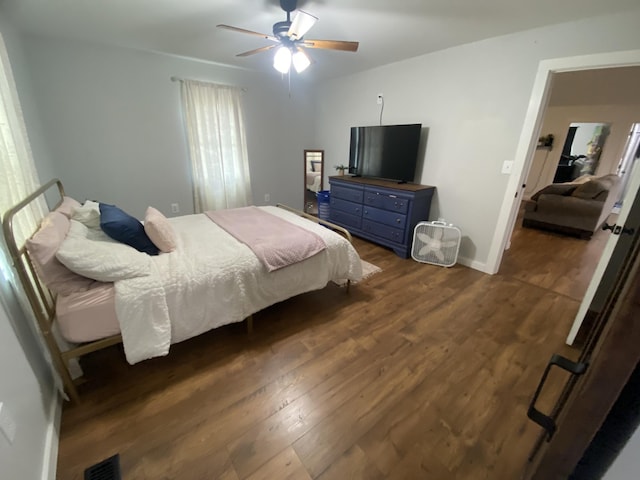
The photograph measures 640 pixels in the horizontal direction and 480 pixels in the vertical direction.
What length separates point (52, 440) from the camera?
124cm

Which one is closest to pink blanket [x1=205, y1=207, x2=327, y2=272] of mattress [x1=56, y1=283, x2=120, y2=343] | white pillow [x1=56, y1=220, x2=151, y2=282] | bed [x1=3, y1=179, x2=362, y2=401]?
bed [x1=3, y1=179, x2=362, y2=401]

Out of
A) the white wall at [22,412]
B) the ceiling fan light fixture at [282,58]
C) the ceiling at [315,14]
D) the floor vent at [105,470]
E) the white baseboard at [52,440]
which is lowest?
the floor vent at [105,470]

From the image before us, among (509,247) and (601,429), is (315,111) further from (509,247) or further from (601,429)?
(601,429)

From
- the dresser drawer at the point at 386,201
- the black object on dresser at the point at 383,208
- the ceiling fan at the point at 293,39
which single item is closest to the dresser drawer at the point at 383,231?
the black object on dresser at the point at 383,208

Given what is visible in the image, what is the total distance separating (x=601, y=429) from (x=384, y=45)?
3381 millimetres

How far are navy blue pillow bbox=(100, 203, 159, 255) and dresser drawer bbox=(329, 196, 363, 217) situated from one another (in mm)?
2619

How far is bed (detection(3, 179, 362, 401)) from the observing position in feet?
4.51

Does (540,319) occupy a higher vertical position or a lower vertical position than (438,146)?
lower

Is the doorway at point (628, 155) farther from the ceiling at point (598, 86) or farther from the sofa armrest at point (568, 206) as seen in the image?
the sofa armrest at point (568, 206)

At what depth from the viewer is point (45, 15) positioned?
230cm

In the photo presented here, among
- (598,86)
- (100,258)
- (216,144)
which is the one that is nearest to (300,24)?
(100,258)

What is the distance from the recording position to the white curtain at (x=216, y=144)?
369 cm

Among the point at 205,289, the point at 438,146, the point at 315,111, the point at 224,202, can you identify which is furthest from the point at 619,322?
the point at 315,111

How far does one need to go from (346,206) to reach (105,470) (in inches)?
137
